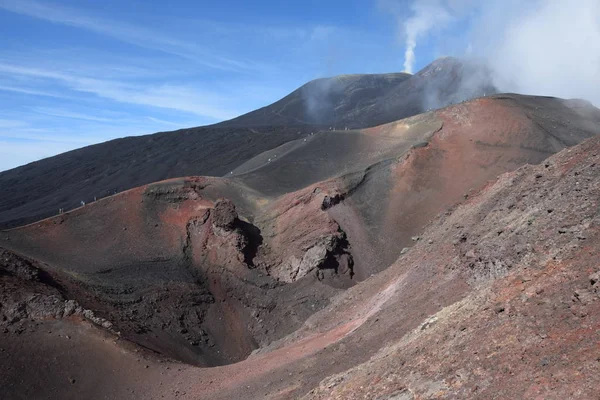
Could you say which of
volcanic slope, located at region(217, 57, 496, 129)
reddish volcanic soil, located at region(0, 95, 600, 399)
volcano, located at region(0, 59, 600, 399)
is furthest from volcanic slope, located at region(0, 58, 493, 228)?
reddish volcanic soil, located at region(0, 95, 600, 399)

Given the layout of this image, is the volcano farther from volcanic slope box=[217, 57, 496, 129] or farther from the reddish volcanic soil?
volcanic slope box=[217, 57, 496, 129]

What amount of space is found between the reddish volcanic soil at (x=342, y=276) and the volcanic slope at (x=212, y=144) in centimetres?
2528

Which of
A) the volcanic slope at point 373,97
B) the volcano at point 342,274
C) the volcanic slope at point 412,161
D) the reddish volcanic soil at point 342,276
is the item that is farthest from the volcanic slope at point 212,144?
the reddish volcanic soil at point 342,276

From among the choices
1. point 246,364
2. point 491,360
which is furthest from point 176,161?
point 491,360

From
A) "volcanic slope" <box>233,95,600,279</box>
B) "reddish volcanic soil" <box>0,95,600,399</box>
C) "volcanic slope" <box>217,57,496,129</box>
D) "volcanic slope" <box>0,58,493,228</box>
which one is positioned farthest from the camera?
"volcanic slope" <box>217,57,496,129</box>

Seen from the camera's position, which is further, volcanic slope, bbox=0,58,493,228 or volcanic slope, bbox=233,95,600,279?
volcanic slope, bbox=0,58,493,228

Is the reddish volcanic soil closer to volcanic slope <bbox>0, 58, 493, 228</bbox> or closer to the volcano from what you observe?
the volcano

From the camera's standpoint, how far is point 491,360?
800 centimetres

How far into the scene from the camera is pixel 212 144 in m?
67.3

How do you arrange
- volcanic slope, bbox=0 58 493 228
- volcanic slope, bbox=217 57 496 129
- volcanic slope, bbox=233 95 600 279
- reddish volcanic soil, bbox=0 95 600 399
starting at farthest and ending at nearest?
volcanic slope, bbox=217 57 496 129 < volcanic slope, bbox=0 58 493 228 < volcanic slope, bbox=233 95 600 279 < reddish volcanic soil, bbox=0 95 600 399

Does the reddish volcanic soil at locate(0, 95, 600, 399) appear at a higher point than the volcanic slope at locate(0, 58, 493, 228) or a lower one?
lower

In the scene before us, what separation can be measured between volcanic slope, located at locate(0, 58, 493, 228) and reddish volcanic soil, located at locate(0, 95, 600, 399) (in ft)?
82.9

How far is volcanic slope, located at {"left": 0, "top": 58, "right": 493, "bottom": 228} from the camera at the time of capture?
194 feet

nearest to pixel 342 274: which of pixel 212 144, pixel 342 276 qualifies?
pixel 342 276
